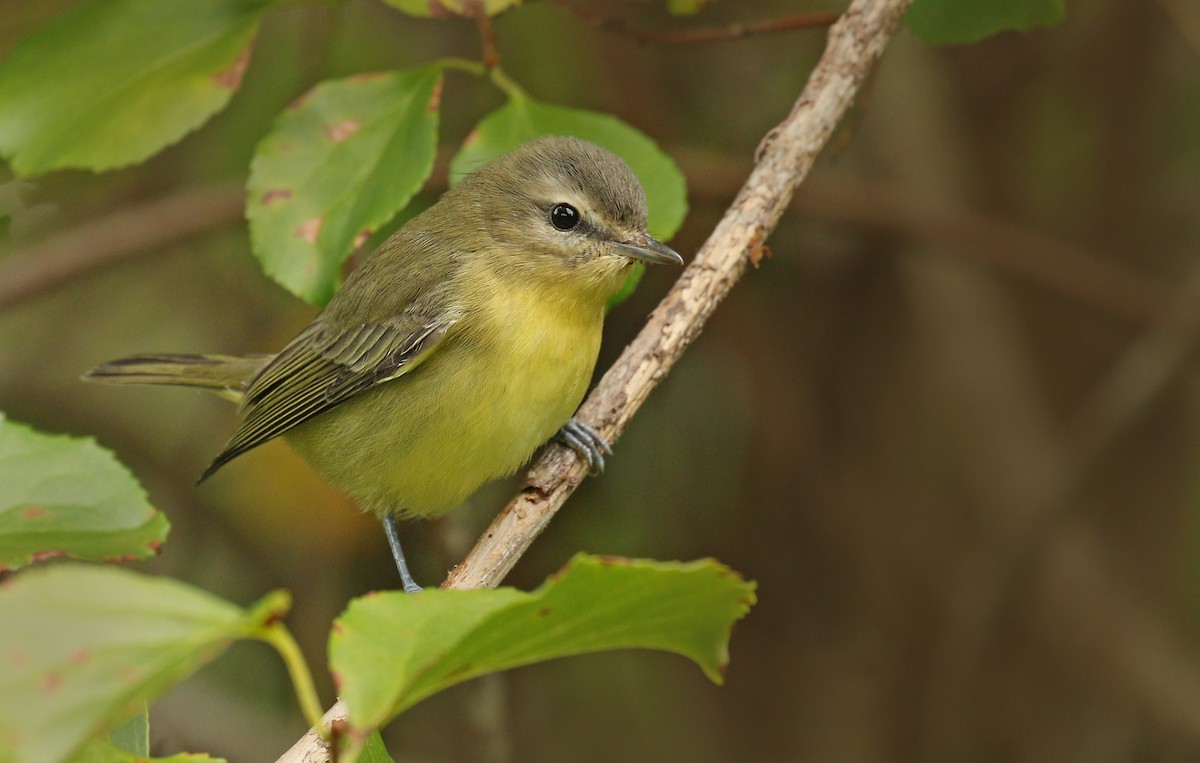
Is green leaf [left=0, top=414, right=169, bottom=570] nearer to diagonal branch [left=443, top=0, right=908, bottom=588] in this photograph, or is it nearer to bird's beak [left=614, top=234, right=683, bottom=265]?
diagonal branch [left=443, top=0, right=908, bottom=588]

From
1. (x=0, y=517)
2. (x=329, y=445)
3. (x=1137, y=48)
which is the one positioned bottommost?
(x=0, y=517)

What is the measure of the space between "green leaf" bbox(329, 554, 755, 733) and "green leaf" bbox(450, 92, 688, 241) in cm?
156

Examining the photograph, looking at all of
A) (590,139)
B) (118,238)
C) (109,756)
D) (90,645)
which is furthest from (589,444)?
(118,238)

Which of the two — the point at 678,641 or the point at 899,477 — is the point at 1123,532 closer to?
the point at 899,477

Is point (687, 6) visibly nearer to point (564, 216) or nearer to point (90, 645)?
point (564, 216)

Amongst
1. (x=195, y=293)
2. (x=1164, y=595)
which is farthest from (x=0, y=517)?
(x=1164, y=595)

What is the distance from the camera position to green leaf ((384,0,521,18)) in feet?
8.56

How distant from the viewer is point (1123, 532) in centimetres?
485

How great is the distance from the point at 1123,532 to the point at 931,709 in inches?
42.9

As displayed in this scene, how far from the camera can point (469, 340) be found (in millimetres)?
3049

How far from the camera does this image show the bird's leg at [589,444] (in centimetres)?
288

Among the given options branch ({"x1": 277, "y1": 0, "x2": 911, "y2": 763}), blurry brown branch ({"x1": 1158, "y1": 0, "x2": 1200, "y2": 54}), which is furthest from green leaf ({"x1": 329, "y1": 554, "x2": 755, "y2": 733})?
blurry brown branch ({"x1": 1158, "y1": 0, "x2": 1200, "y2": 54})

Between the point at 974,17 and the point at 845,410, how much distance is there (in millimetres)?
2317

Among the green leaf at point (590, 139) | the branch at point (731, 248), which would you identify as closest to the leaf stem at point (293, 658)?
the branch at point (731, 248)
